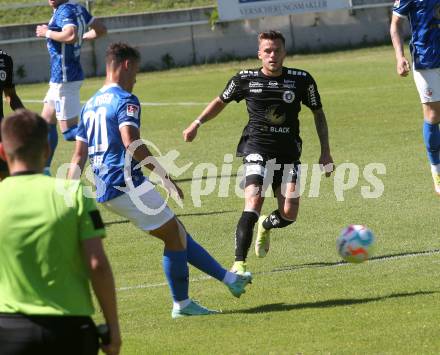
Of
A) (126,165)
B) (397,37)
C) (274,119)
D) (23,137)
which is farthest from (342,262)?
(23,137)

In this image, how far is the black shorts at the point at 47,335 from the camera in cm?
448

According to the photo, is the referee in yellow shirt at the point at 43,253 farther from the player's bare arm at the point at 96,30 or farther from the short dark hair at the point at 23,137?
the player's bare arm at the point at 96,30

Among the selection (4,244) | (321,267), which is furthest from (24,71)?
(4,244)

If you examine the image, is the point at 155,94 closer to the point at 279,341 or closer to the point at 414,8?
the point at 414,8

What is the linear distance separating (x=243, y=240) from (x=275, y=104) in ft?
4.20

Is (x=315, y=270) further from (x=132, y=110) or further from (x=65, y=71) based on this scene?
(x=65, y=71)

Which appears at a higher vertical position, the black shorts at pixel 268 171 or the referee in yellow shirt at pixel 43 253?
the referee in yellow shirt at pixel 43 253

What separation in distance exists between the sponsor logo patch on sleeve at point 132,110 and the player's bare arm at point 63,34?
6111mm

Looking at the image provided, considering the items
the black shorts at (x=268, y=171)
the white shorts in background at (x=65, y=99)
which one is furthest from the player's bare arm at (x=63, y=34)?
the black shorts at (x=268, y=171)

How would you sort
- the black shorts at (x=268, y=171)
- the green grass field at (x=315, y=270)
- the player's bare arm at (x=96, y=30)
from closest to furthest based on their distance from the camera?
the green grass field at (x=315, y=270) < the black shorts at (x=268, y=171) < the player's bare arm at (x=96, y=30)

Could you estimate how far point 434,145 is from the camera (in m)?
11.8

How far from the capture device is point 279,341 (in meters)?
7.29

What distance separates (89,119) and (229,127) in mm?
11065

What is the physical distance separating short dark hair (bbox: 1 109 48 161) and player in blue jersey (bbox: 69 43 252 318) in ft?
10.7
